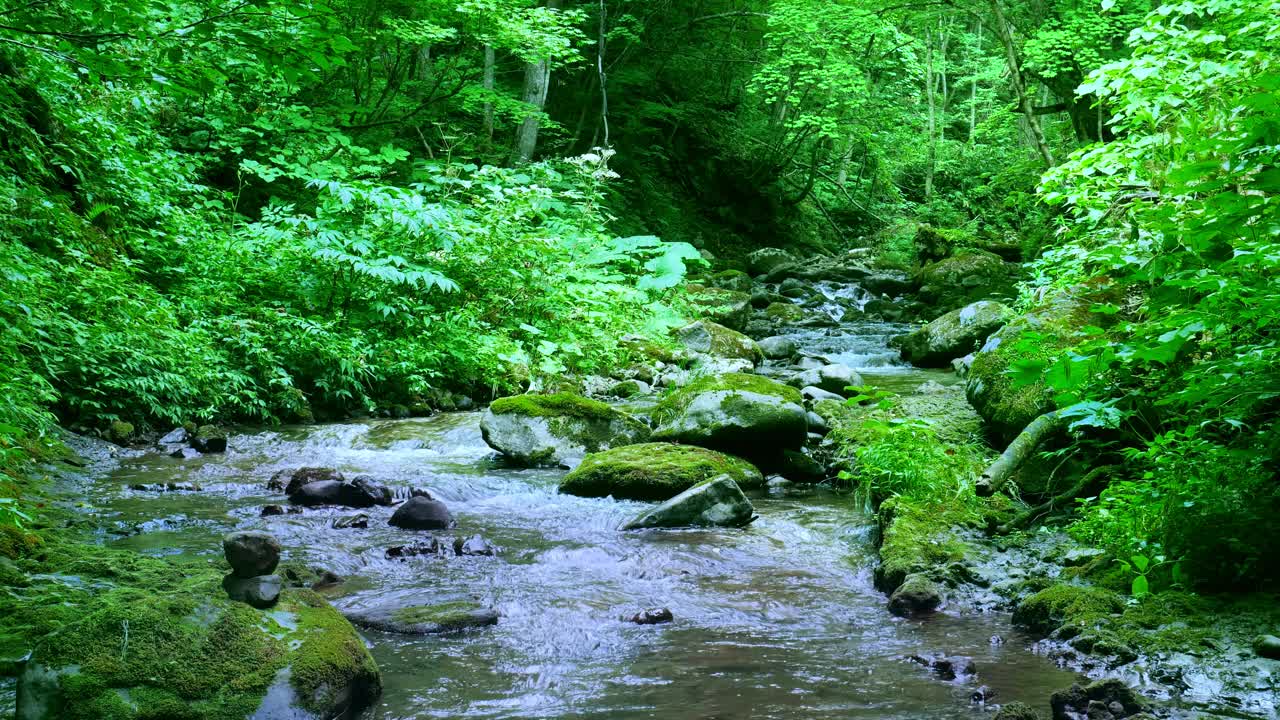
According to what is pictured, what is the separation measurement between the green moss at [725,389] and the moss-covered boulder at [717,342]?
4411 millimetres

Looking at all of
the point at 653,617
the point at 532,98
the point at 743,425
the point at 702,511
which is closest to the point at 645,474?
the point at 702,511

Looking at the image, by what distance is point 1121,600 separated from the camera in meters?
3.98

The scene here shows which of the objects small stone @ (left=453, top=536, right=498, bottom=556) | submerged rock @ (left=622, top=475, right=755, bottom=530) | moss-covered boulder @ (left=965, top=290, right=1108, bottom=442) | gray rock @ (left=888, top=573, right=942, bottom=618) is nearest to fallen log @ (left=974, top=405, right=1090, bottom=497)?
moss-covered boulder @ (left=965, top=290, right=1108, bottom=442)

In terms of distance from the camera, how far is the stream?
3412mm

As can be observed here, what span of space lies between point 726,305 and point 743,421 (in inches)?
336

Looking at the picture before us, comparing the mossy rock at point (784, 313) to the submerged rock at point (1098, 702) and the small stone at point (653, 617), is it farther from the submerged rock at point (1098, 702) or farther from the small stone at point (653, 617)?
the submerged rock at point (1098, 702)

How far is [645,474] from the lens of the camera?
22.7 feet

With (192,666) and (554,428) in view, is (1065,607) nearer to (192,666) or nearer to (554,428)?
(192,666)

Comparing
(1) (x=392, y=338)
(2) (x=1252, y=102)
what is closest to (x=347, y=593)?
(2) (x=1252, y=102)

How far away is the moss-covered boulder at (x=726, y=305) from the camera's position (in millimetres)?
15398

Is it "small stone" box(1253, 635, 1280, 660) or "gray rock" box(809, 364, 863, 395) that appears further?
"gray rock" box(809, 364, 863, 395)

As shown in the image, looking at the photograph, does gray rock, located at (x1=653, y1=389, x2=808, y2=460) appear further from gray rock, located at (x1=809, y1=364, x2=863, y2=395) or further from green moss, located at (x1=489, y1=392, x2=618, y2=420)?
gray rock, located at (x1=809, y1=364, x2=863, y2=395)

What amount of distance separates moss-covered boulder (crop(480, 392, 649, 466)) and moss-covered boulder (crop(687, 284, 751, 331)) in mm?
6678

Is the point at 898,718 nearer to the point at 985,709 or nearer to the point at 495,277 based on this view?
the point at 985,709
